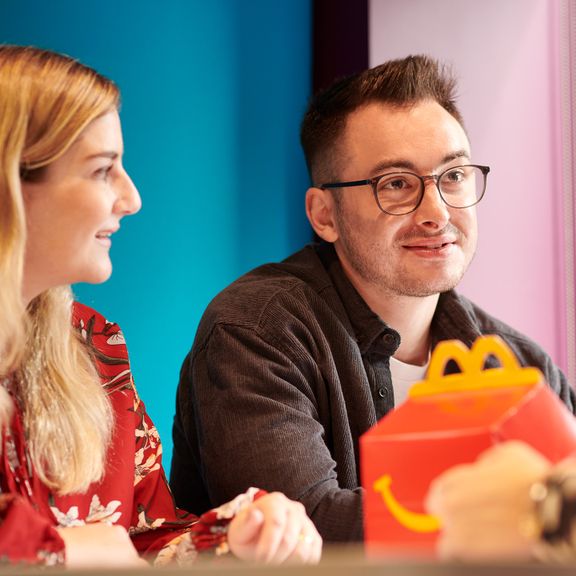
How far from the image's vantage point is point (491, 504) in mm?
570

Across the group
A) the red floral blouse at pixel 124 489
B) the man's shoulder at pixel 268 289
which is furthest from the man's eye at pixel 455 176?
the red floral blouse at pixel 124 489

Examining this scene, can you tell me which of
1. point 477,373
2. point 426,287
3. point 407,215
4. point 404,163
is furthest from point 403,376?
point 477,373

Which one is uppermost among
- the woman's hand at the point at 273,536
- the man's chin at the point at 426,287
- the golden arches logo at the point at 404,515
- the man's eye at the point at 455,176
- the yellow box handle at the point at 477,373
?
the man's eye at the point at 455,176

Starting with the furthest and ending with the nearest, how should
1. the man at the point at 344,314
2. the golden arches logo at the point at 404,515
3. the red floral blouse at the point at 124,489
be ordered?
the man at the point at 344,314, the red floral blouse at the point at 124,489, the golden arches logo at the point at 404,515

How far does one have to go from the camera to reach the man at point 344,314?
1.39m

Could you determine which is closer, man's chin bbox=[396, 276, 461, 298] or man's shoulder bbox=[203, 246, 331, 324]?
man's shoulder bbox=[203, 246, 331, 324]

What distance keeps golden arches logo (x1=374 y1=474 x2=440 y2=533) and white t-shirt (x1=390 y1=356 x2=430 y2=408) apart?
105cm

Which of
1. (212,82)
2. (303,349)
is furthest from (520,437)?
(212,82)

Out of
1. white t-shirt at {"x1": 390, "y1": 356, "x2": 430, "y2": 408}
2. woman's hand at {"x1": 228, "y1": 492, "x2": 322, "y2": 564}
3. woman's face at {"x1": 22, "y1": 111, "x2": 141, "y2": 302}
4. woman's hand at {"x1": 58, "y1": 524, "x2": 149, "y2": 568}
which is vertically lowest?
woman's hand at {"x1": 58, "y1": 524, "x2": 149, "y2": 568}

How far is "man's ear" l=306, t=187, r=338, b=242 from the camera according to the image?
1.94 metres

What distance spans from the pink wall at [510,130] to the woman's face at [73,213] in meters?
1.70

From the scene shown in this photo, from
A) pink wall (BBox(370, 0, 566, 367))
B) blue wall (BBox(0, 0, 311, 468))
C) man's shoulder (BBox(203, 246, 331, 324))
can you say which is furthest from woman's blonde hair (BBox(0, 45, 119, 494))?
pink wall (BBox(370, 0, 566, 367))

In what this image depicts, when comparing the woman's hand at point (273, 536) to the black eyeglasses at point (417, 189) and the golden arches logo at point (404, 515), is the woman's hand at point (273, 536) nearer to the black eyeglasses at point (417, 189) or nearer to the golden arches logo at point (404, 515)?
the golden arches logo at point (404, 515)

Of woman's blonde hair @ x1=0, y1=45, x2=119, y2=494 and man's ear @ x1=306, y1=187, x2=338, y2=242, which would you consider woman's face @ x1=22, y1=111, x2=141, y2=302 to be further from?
man's ear @ x1=306, y1=187, x2=338, y2=242
